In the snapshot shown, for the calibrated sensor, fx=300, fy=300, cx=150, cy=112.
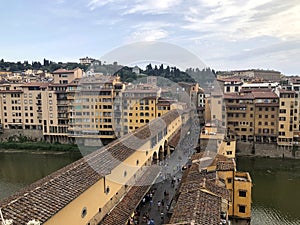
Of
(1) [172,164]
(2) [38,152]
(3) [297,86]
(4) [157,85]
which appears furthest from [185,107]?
(2) [38,152]

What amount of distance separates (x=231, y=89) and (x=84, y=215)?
2400 cm

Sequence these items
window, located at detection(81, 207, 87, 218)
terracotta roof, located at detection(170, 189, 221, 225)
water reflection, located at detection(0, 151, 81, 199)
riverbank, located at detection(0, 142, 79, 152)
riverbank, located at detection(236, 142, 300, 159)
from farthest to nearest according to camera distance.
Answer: riverbank, located at detection(0, 142, 79, 152) < riverbank, located at detection(236, 142, 300, 159) < water reflection, located at detection(0, 151, 81, 199) < terracotta roof, located at detection(170, 189, 221, 225) < window, located at detection(81, 207, 87, 218)

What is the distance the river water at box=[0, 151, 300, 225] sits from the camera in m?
11.9

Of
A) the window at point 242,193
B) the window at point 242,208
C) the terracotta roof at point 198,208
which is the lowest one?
the window at point 242,208

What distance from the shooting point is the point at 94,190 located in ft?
22.0

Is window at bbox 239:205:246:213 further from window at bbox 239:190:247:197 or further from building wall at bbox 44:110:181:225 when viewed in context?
building wall at bbox 44:110:181:225

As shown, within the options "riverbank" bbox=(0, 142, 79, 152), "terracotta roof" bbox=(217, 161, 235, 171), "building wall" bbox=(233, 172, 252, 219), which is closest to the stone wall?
"riverbank" bbox=(0, 142, 79, 152)

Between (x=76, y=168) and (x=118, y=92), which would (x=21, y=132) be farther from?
(x=76, y=168)

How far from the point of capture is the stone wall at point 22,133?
2578 cm

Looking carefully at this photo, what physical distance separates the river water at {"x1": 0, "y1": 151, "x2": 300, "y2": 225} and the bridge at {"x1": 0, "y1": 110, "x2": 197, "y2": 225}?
475 cm

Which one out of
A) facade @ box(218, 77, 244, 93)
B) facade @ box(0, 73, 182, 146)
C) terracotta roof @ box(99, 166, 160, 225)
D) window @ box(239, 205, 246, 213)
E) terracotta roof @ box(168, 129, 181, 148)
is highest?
facade @ box(218, 77, 244, 93)

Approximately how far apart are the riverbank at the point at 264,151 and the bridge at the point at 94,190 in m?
11.9

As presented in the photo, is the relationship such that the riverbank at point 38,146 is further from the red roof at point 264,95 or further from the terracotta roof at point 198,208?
the terracotta roof at point 198,208

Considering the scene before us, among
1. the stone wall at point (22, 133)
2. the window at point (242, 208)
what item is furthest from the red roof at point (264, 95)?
the stone wall at point (22, 133)
